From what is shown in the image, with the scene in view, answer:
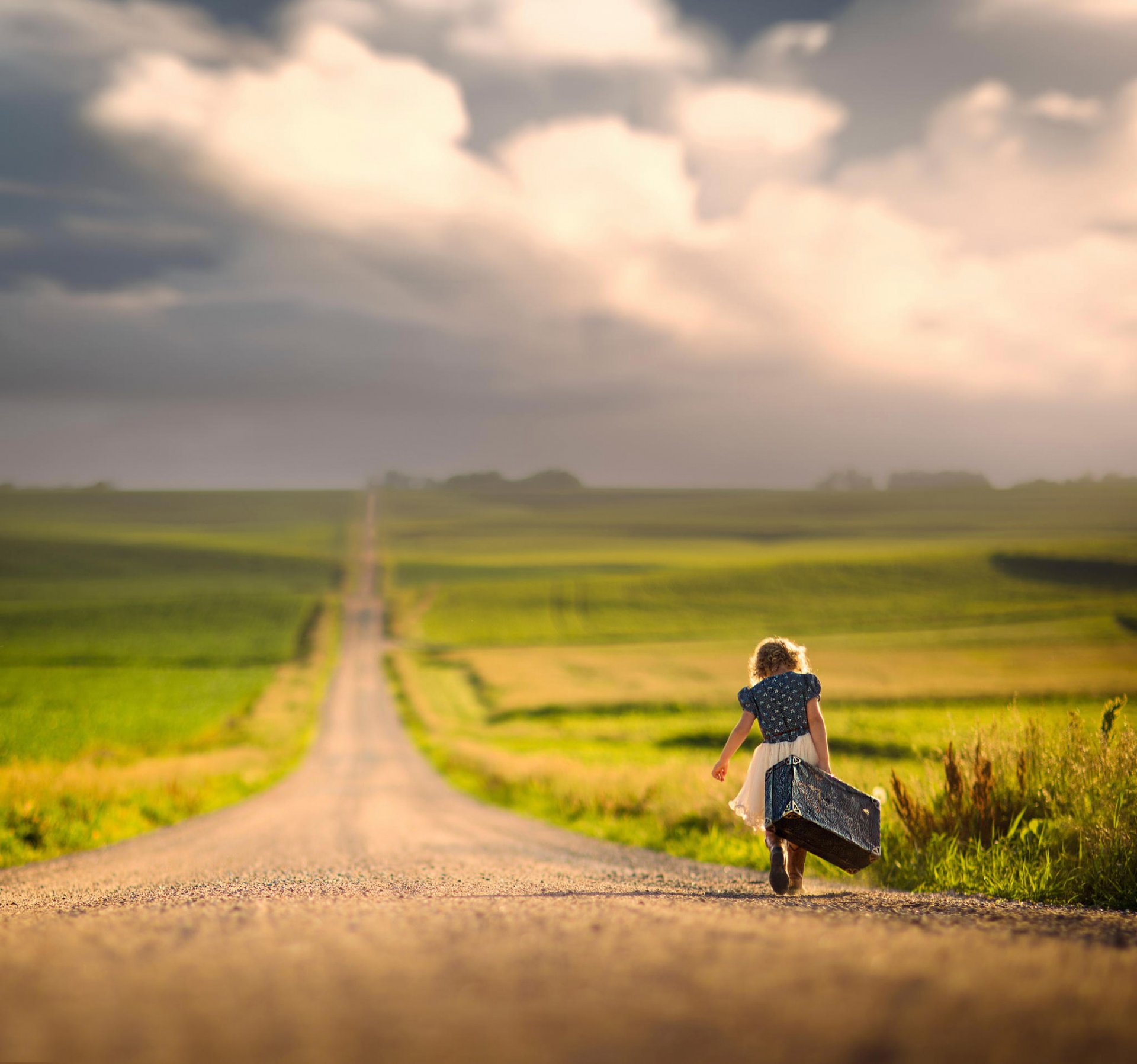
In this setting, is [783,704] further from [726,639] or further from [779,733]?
[726,639]

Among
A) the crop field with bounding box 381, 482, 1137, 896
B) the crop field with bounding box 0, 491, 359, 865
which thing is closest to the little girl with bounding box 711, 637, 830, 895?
the crop field with bounding box 381, 482, 1137, 896

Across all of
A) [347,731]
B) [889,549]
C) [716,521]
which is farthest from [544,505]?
[347,731]

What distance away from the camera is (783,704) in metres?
6.04

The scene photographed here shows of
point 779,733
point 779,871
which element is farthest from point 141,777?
point 779,733

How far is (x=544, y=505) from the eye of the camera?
19588 centimetres

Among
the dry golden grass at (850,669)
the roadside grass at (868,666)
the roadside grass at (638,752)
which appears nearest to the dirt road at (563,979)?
the roadside grass at (638,752)

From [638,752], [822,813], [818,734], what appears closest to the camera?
[822,813]

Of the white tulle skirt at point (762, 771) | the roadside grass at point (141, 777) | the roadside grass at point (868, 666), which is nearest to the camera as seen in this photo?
the white tulle skirt at point (762, 771)

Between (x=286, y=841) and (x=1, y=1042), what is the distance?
11.5 meters

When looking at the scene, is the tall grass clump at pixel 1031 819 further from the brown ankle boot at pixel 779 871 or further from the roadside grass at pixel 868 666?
the roadside grass at pixel 868 666

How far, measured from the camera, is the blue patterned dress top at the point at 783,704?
6.01m

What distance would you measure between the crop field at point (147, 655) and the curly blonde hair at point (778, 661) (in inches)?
443

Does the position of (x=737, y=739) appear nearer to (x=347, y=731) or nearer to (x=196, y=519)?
(x=347, y=731)

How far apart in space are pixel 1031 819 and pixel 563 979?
20.4ft
